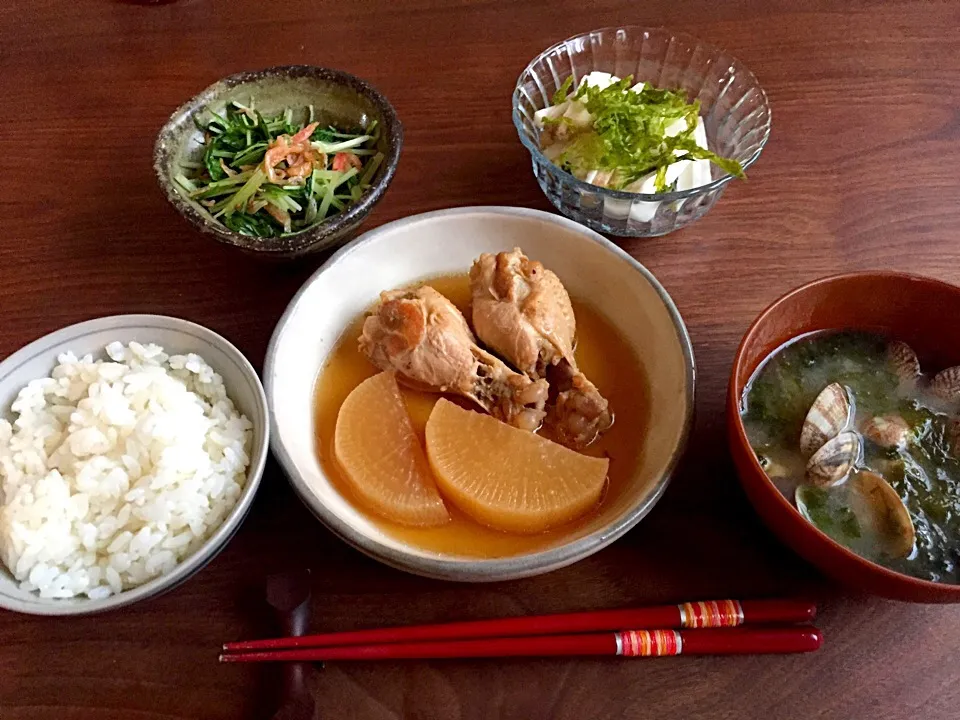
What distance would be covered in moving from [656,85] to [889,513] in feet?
4.87

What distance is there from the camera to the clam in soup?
139cm

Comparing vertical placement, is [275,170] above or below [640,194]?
below

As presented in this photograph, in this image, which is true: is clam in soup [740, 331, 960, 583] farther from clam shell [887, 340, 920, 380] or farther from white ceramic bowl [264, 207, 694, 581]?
white ceramic bowl [264, 207, 694, 581]

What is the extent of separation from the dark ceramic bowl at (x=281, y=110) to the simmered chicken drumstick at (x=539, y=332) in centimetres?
38

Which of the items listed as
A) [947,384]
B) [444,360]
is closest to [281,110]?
[444,360]

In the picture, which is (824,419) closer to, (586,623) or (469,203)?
(586,623)

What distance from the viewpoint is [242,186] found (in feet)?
6.64

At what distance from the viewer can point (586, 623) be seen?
1452 mm

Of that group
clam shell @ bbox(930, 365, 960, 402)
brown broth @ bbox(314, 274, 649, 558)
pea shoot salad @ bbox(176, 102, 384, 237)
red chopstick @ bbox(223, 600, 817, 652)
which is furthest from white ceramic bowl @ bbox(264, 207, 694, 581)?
clam shell @ bbox(930, 365, 960, 402)

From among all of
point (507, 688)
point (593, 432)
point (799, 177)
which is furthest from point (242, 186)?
point (799, 177)

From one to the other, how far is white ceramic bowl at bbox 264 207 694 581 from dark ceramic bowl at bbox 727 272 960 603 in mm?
151

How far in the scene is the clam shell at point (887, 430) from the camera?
150 centimetres

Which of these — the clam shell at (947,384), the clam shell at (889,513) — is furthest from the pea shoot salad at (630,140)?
the clam shell at (889,513)

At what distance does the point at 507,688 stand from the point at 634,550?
39cm
